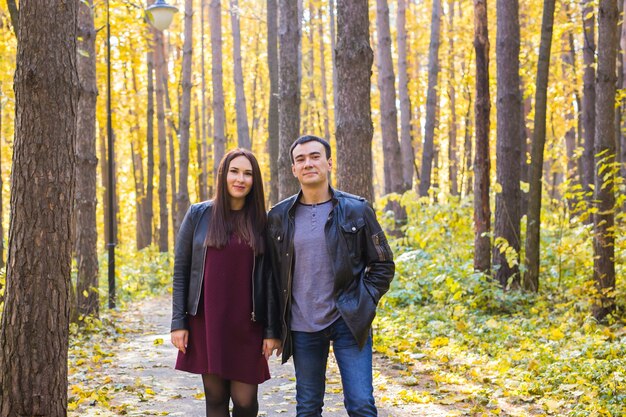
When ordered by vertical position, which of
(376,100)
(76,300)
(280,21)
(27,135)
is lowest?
(76,300)

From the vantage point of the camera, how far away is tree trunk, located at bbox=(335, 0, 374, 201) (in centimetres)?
855

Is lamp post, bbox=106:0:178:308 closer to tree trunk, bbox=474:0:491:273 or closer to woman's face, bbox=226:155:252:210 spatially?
tree trunk, bbox=474:0:491:273

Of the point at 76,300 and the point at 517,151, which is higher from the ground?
the point at 517,151

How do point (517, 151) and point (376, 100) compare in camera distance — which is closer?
point (517, 151)

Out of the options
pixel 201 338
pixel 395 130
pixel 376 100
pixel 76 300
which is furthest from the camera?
pixel 376 100

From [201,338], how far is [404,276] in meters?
9.39

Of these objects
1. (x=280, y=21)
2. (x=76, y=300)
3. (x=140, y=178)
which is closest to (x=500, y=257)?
(x=280, y=21)

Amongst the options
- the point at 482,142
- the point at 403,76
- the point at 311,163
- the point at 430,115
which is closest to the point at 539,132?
the point at 482,142

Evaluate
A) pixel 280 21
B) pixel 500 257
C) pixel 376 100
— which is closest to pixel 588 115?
pixel 500 257

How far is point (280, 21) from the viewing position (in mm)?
12125

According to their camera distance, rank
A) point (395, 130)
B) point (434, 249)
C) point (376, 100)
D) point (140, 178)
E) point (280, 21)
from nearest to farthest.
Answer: point (280, 21), point (434, 249), point (395, 130), point (140, 178), point (376, 100)

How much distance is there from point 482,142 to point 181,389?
6.10 metres

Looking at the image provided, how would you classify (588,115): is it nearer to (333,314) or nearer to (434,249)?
(434,249)

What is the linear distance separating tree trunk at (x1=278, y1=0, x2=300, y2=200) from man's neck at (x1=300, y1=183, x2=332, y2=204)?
24.3ft
